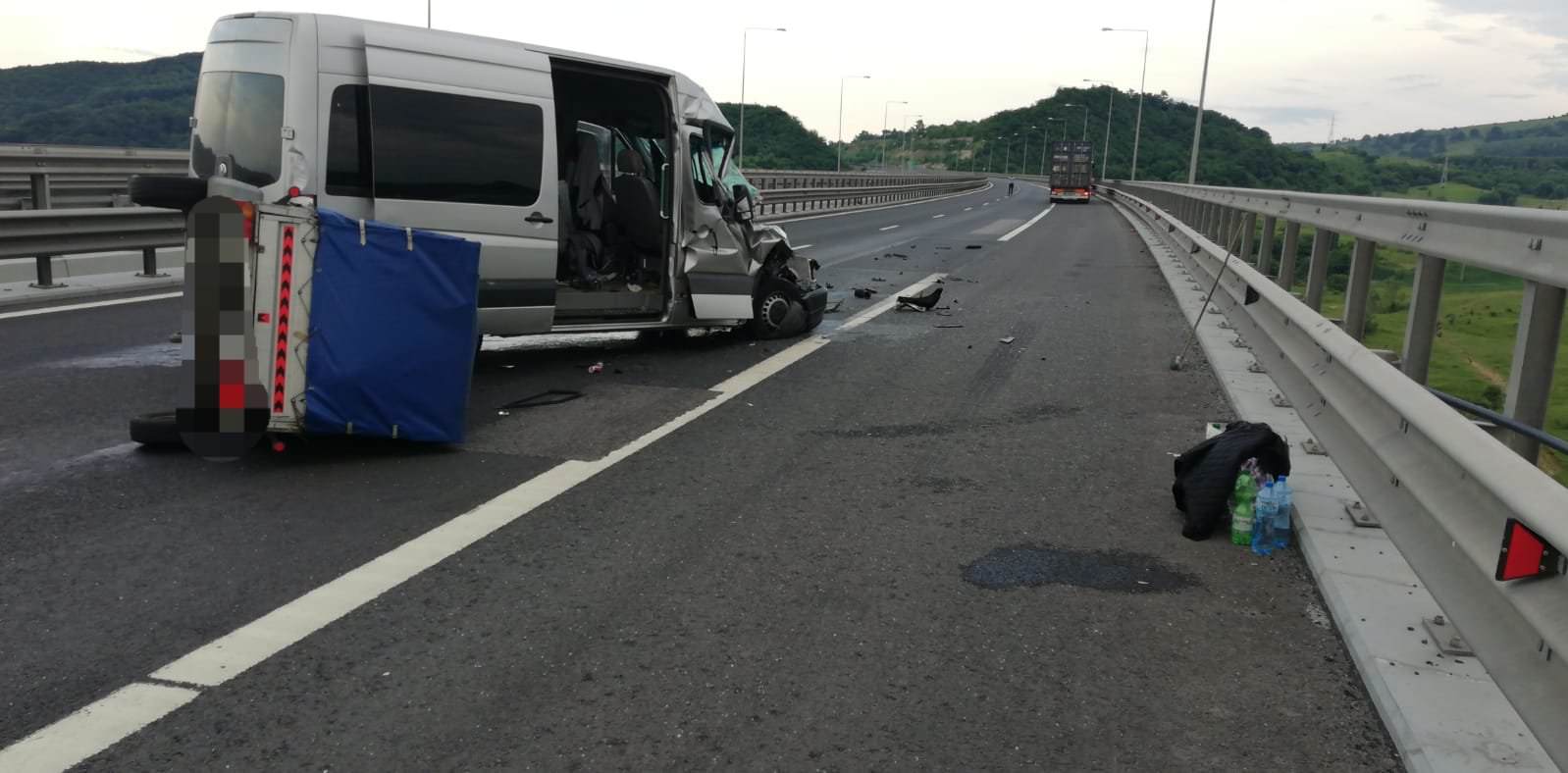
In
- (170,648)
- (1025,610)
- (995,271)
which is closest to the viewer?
(170,648)

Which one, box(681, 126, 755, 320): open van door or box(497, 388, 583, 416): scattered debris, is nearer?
box(497, 388, 583, 416): scattered debris

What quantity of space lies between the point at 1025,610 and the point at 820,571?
0.81m

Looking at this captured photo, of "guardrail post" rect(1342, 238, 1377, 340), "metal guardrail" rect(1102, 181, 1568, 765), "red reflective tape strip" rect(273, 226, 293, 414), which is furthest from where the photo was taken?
"guardrail post" rect(1342, 238, 1377, 340)

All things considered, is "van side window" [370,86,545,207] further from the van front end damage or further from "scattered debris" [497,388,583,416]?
the van front end damage

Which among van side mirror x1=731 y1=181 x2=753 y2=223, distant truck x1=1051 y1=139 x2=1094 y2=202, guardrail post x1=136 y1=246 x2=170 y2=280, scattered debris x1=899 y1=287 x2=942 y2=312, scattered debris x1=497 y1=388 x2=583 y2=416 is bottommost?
scattered debris x1=497 y1=388 x2=583 y2=416

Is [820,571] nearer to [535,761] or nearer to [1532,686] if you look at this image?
[535,761]

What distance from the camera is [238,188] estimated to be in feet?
22.5

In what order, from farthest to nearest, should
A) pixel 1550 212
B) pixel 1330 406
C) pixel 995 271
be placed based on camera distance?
pixel 995 271 → pixel 1330 406 → pixel 1550 212

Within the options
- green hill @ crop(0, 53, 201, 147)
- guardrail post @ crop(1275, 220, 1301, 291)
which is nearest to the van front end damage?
guardrail post @ crop(1275, 220, 1301, 291)

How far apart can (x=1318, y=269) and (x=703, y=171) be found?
16.0ft

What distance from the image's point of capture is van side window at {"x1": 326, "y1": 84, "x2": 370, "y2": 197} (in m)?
6.86

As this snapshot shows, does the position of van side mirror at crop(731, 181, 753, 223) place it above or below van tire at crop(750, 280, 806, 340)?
above

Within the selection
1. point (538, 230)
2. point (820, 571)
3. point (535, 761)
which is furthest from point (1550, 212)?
point (538, 230)

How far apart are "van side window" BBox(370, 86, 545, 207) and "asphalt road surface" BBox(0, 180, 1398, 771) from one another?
1468 mm
